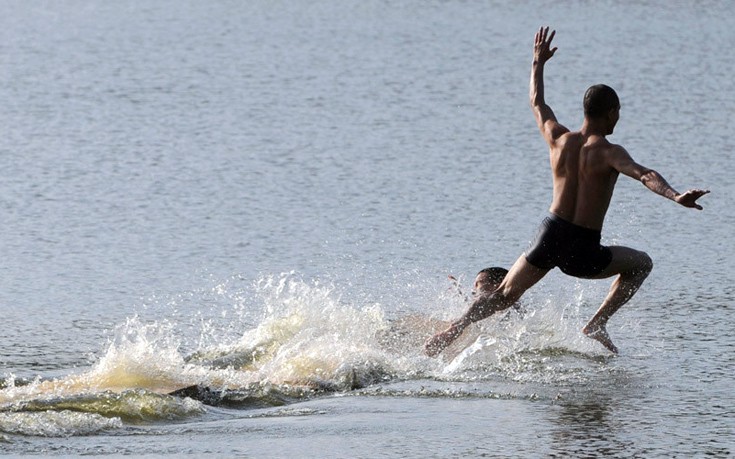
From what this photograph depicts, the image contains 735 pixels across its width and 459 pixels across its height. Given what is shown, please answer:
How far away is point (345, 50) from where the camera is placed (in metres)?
25.2

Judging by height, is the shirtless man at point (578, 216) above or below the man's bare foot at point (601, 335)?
above

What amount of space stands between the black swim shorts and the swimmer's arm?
18.6 inches

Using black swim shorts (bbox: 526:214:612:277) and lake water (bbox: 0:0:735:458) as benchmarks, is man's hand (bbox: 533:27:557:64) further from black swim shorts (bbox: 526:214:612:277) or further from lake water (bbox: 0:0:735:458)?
lake water (bbox: 0:0:735:458)

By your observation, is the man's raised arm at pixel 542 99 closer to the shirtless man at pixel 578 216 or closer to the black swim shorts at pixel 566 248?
the shirtless man at pixel 578 216

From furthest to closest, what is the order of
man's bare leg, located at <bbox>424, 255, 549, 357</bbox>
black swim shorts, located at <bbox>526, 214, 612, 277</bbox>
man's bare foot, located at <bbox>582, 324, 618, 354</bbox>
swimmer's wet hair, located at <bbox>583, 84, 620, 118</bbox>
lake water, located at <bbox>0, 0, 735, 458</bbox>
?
man's bare foot, located at <bbox>582, 324, 618, 354</bbox>, man's bare leg, located at <bbox>424, 255, 549, 357</bbox>, black swim shorts, located at <bbox>526, 214, 612, 277</bbox>, swimmer's wet hair, located at <bbox>583, 84, 620, 118</bbox>, lake water, located at <bbox>0, 0, 735, 458</bbox>

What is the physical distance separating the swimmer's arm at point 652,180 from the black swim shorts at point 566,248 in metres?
0.47

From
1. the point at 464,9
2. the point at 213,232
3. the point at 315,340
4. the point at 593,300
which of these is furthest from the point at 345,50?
the point at 315,340

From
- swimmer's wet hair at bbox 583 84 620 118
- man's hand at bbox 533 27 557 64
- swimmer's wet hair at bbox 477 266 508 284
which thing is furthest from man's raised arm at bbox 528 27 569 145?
swimmer's wet hair at bbox 477 266 508 284

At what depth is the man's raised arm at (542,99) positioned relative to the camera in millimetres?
9922

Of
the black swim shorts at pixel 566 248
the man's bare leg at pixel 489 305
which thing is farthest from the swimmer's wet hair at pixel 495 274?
the black swim shorts at pixel 566 248

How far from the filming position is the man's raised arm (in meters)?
9.92

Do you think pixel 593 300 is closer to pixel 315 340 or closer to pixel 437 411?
pixel 315 340

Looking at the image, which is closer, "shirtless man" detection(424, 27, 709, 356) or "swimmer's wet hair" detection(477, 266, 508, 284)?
"shirtless man" detection(424, 27, 709, 356)

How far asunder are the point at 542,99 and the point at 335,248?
3503 millimetres
